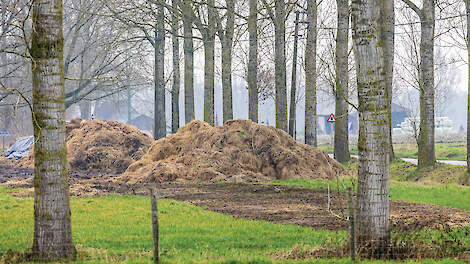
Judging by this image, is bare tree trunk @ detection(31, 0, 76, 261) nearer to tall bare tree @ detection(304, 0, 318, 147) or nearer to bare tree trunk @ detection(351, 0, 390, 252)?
bare tree trunk @ detection(351, 0, 390, 252)

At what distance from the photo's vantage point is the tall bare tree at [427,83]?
24812mm

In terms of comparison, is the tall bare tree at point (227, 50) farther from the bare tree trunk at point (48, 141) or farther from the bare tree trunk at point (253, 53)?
the bare tree trunk at point (48, 141)

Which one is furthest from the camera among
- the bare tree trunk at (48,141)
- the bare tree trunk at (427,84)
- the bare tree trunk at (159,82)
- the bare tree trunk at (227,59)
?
the bare tree trunk at (159,82)

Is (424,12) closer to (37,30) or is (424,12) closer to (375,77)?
(375,77)

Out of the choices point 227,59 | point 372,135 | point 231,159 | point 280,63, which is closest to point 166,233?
point 372,135

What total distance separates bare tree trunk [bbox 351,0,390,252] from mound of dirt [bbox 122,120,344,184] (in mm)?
13175

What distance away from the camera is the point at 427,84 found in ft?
80.9

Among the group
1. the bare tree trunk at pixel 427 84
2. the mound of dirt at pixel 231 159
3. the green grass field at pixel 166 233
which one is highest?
the bare tree trunk at pixel 427 84

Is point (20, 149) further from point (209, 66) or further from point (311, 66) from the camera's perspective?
point (311, 66)

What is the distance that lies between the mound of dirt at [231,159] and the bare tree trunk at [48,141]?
13576mm

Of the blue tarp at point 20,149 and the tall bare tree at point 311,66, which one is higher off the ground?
the tall bare tree at point 311,66

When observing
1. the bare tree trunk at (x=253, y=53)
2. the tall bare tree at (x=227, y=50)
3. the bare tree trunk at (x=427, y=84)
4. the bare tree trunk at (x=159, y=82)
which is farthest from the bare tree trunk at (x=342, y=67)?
the bare tree trunk at (x=159, y=82)

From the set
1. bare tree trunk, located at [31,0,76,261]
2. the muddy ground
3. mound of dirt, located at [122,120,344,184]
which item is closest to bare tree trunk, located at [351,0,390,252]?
the muddy ground

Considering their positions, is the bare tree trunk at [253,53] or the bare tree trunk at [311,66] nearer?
the bare tree trunk at [253,53]
